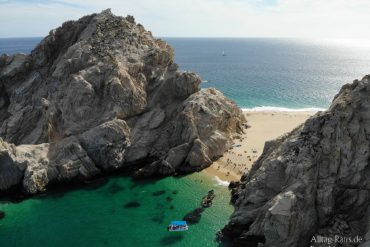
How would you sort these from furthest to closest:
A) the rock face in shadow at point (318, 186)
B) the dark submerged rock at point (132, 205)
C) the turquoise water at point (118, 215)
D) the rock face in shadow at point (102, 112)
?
the rock face in shadow at point (102, 112), the dark submerged rock at point (132, 205), the turquoise water at point (118, 215), the rock face in shadow at point (318, 186)

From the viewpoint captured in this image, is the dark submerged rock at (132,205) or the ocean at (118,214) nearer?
the ocean at (118,214)

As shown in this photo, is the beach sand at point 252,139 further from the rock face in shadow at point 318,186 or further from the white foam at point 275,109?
the rock face in shadow at point 318,186

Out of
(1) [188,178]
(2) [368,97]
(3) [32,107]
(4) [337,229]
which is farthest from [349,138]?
(3) [32,107]

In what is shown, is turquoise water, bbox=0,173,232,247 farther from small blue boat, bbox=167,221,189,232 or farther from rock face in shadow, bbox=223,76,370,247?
rock face in shadow, bbox=223,76,370,247

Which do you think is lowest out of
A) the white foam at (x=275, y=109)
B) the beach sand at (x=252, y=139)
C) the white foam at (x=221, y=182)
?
the white foam at (x=221, y=182)

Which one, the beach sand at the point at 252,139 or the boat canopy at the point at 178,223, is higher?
the beach sand at the point at 252,139

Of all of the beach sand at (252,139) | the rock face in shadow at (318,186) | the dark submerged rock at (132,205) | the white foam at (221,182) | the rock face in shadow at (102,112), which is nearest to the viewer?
the rock face in shadow at (318,186)

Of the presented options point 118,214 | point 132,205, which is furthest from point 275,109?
point 118,214

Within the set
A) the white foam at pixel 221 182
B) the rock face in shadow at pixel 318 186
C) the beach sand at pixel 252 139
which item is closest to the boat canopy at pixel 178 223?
the rock face in shadow at pixel 318 186
